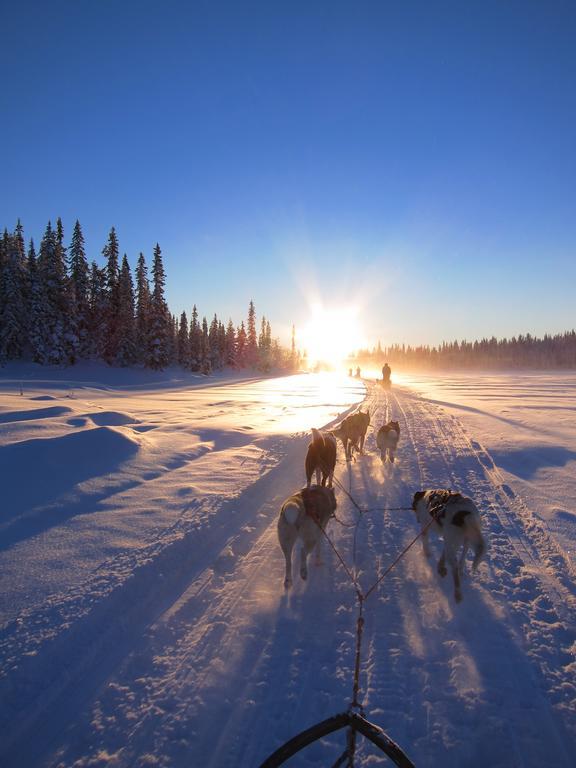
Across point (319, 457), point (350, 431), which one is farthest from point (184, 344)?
point (319, 457)

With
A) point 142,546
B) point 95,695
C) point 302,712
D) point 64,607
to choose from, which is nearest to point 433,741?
point 302,712

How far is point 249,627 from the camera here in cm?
329

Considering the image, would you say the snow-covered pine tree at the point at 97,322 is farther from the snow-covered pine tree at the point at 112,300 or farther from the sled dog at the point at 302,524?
the sled dog at the point at 302,524

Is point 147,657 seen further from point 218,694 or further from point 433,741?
point 433,741

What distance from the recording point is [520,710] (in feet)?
8.34

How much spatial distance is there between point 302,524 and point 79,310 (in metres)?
47.0

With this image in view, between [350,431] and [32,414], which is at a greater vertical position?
[32,414]

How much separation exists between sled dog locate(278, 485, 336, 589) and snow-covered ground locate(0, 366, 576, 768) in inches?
12.2

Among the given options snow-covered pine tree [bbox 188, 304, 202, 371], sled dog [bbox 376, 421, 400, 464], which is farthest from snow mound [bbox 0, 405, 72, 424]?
snow-covered pine tree [bbox 188, 304, 202, 371]

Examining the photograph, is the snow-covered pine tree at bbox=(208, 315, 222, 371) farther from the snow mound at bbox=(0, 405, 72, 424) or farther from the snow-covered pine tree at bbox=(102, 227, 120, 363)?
the snow mound at bbox=(0, 405, 72, 424)

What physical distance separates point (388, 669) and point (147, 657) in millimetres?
1910

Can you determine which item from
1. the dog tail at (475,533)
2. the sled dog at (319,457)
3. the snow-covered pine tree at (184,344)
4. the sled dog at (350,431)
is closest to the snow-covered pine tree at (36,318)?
the snow-covered pine tree at (184,344)

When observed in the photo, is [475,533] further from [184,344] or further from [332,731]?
[184,344]

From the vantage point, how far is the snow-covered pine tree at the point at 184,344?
53.9 metres
